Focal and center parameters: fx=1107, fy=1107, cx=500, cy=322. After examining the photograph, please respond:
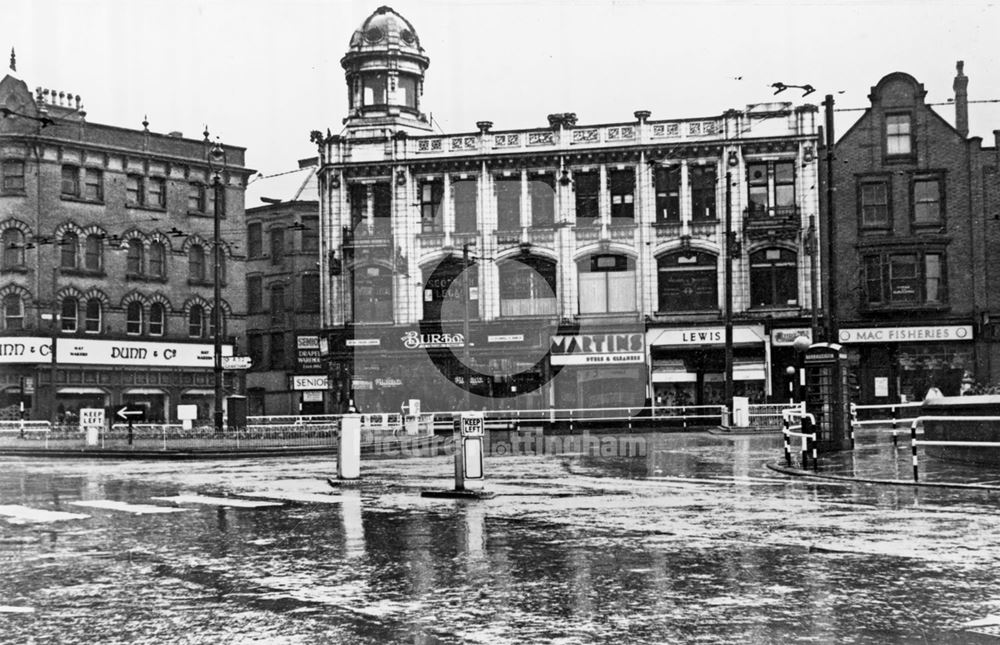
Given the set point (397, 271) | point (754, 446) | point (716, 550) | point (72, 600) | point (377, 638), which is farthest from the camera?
point (397, 271)

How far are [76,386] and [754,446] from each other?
35060mm

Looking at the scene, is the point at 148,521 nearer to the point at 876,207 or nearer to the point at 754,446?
A: the point at 754,446

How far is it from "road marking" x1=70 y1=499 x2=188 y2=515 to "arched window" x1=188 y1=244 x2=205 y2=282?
42.3m

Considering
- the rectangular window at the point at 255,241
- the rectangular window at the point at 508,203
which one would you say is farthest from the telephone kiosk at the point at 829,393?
the rectangular window at the point at 255,241

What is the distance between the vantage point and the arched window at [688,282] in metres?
51.6

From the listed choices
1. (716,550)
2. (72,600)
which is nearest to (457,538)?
(716,550)

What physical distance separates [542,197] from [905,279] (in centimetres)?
1699

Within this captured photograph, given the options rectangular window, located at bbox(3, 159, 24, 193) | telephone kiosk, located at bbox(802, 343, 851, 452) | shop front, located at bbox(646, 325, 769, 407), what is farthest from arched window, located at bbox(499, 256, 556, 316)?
telephone kiosk, located at bbox(802, 343, 851, 452)

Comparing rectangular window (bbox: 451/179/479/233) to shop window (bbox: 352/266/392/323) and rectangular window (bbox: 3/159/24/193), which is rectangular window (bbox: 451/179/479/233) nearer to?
shop window (bbox: 352/266/392/323)

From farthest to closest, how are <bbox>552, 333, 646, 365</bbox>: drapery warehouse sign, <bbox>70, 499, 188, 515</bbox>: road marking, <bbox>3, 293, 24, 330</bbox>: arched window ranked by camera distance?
<bbox>552, 333, 646, 365</bbox>: drapery warehouse sign
<bbox>3, 293, 24, 330</bbox>: arched window
<bbox>70, 499, 188, 515</bbox>: road marking

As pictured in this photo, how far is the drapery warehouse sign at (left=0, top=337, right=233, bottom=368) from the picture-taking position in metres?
49.8

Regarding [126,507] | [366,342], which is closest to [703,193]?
[366,342]

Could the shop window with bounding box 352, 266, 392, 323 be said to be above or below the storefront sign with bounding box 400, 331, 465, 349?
above

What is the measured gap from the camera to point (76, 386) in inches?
2055
